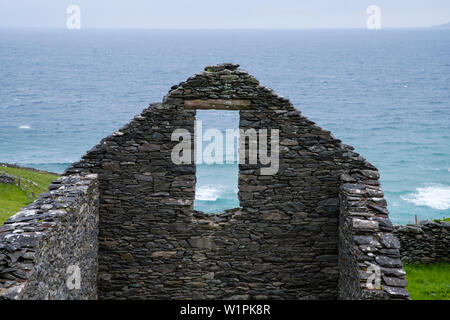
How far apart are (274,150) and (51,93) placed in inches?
4148

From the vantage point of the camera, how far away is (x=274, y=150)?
11.5 metres

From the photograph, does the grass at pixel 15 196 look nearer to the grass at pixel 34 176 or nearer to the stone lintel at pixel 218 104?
the grass at pixel 34 176

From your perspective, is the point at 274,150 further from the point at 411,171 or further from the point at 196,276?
the point at 411,171

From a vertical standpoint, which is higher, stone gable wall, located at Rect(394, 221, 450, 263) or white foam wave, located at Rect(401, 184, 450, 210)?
stone gable wall, located at Rect(394, 221, 450, 263)

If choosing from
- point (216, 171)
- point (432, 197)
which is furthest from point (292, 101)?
point (432, 197)

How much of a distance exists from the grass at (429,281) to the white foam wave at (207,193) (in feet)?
96.1

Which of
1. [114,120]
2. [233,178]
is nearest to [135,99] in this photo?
[114,120]

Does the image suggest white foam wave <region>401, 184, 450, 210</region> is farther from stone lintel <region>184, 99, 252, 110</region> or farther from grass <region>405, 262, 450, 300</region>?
stone lintel <region>184, 99, 252, 110</region>

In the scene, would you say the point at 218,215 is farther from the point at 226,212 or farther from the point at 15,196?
the point at 15,196

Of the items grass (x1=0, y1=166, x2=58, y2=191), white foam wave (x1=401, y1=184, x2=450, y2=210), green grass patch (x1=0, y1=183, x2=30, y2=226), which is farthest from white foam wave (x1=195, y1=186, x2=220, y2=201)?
green grass patch (x1=0, y1=183, x2=30, y2=226)

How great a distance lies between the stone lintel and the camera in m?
11.2

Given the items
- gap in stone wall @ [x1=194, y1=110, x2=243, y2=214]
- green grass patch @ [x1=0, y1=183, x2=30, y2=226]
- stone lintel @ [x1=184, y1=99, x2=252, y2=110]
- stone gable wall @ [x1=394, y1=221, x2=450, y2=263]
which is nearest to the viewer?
stone lintel @ [x1=184, y1=99, x2=252, y2=110]

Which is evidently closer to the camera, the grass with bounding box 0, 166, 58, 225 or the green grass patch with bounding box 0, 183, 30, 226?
the grass with bounding box 0, 166, 58, 225

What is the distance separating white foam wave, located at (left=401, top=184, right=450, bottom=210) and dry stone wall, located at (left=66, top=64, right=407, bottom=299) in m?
33.5
